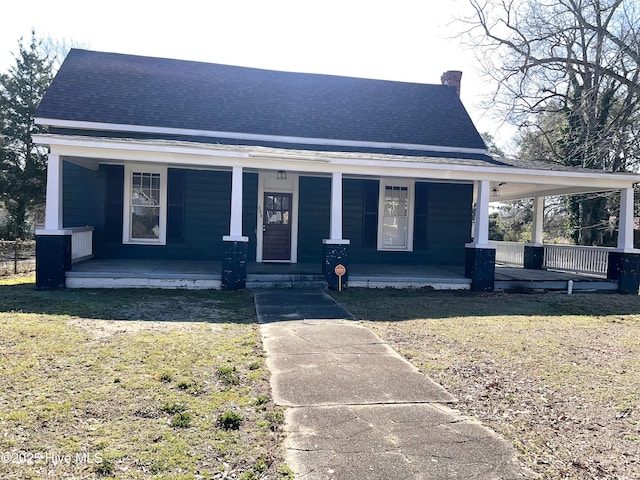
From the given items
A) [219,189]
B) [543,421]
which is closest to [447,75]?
[219,189]

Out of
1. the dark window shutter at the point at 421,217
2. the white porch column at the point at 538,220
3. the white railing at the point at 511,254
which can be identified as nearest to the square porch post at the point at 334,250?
the dark window shutter at the point at 421,217

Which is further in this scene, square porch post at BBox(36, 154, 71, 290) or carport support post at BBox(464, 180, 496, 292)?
carport support post at BBox(464, 180, 496, 292)

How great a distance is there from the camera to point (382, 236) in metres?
12.5

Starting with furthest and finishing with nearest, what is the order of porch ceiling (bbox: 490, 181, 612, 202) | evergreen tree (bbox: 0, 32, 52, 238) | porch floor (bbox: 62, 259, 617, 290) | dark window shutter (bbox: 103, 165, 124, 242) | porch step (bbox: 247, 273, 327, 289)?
evergreen tree (bbox: 0, 32, 52, 238) → porch ceiling (bbox: 490, 181, 612, 202) → dark window shutter (bbox: 103, 165, 124, 242) → porch step (bbox: 247, 273, 327, 289) → porch floor (bbox: 62, 259, 617, 290)

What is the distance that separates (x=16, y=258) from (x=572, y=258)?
15331mm

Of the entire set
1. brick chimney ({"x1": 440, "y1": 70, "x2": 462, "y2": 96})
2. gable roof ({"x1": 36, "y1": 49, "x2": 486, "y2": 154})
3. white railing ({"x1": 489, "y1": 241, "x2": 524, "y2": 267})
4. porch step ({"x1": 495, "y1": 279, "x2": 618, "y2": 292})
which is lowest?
porch step ({"x1": 495, "y1": 279, "x2": 618, "y2": 292})

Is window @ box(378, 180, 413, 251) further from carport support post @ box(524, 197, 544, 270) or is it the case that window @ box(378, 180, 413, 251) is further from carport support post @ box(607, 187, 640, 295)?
carport support post @ box(607, 187, 640, 295)

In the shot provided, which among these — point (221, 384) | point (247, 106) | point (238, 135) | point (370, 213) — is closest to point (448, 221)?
point (370, 213)

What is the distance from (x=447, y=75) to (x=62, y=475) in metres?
16.0

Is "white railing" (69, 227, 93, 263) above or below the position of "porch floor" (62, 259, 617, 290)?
above

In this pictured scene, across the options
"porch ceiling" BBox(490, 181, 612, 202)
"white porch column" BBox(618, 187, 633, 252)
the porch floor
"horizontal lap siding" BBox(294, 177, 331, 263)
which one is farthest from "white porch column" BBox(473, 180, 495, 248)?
"horizontal lap siding" BBox(294, 177, 331, 263)

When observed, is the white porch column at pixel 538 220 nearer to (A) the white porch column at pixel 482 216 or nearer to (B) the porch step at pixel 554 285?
(B) the porch step at pixel 554 285

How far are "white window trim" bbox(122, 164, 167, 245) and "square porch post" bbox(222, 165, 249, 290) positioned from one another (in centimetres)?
308

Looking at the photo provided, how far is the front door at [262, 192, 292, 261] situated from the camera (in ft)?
39.0
